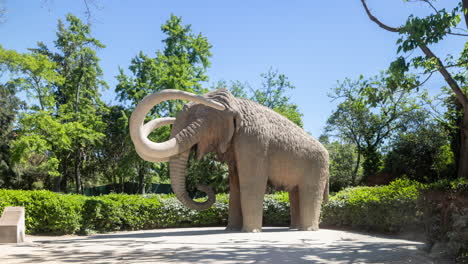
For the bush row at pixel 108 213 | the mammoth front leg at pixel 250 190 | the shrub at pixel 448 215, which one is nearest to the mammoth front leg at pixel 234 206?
the mammoth front leg at pixel 250 190

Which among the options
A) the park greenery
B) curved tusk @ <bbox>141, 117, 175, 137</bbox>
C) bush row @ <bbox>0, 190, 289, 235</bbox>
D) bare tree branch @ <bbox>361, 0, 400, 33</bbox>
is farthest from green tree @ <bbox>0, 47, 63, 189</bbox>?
bare tree branch @ <bbox>361, 0, 400, 33</bbox>

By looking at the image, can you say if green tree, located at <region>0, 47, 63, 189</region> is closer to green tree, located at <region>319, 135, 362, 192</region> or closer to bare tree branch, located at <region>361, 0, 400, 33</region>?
bare tree branch, located at <region>361, 0, 400, 33</region>

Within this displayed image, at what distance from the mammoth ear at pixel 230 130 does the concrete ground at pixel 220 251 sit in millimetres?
2024

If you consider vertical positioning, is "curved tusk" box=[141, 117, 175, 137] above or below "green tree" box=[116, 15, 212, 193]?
below

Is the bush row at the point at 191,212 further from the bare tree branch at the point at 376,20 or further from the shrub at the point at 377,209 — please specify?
the bare tree branch at the point at 376,20

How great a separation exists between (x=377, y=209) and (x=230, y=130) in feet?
15.4

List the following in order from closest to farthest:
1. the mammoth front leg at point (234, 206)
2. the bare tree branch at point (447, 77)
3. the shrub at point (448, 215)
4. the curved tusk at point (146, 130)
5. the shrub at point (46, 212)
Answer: the shrub at point (448, 215), the bare tree branch at point (447, 77), the curved tusk at point (146, 130), the mammoth front leg at point (234, 206), the shrub at point (46, 212)

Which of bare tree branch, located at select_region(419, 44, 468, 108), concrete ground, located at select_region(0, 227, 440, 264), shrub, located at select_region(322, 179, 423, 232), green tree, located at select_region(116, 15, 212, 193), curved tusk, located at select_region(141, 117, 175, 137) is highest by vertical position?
green tree, located at select_region(116, 15, 212, 193)

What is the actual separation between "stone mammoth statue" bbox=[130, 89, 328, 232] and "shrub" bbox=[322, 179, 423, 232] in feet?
5.46

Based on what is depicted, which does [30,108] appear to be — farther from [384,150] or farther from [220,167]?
[384,150]

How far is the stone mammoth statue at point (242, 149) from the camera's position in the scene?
27.0 ft

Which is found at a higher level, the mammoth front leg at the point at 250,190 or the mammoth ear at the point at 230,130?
the mammoth ear at the point at 230,130

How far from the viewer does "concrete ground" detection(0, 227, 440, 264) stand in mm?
5617

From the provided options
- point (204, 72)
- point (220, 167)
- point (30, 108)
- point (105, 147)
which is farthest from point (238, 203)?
point (105, 147)
